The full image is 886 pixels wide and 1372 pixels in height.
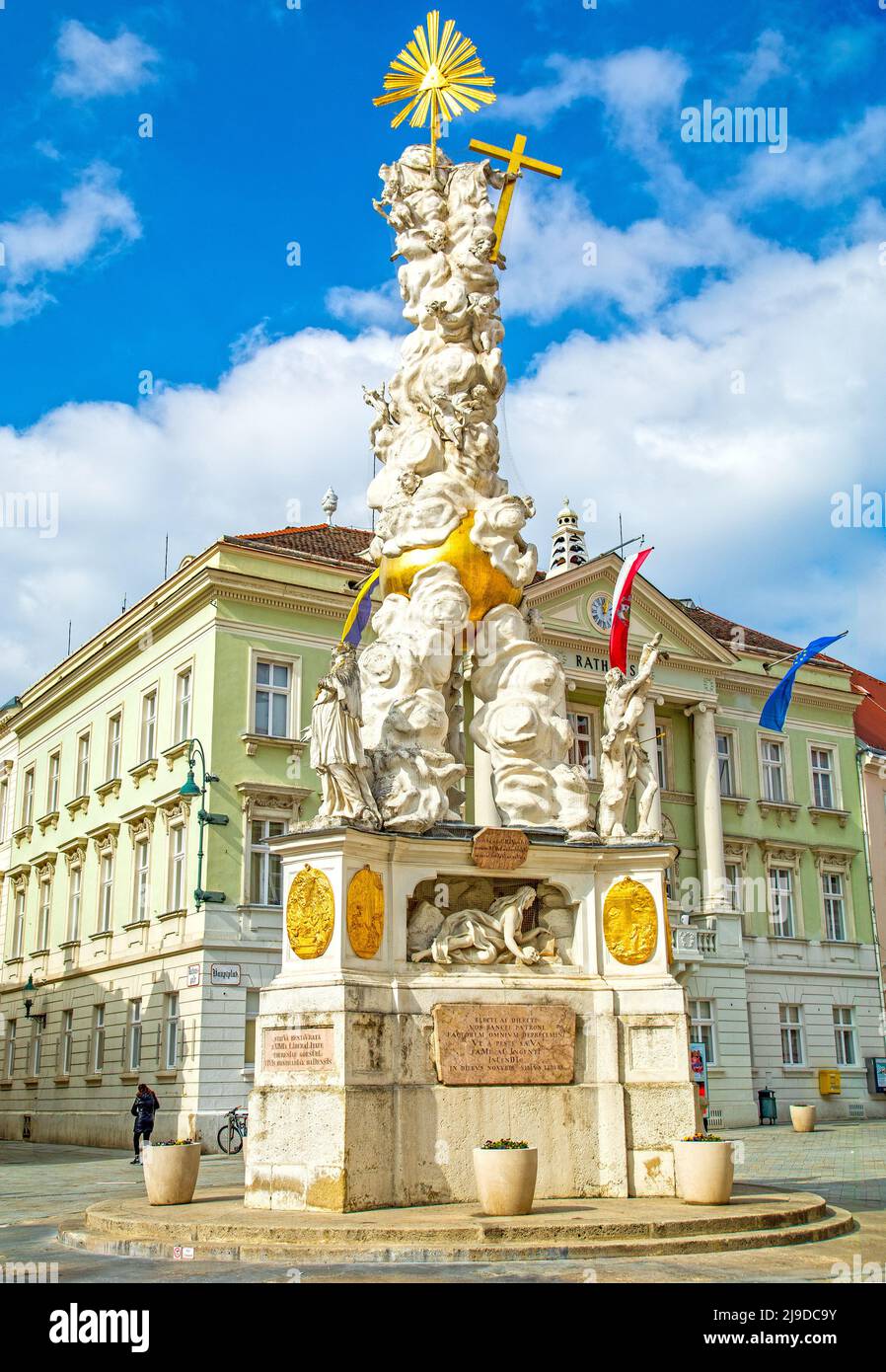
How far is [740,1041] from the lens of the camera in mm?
35062

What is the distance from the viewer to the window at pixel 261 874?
28.7 m

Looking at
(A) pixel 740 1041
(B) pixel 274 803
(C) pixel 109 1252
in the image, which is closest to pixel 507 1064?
(C) pixel 109 1252

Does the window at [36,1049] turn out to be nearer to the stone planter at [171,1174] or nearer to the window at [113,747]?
the window at [113,747]

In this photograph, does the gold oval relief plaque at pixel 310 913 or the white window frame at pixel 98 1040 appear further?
the white window frame at pixel 98 1040

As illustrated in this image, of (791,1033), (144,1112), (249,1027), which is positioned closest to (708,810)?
(791,1033)

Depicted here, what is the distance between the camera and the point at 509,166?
43.9 ft

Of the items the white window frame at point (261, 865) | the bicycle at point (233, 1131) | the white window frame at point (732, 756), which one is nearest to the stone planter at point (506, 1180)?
the bicycle at point (233, 1131)

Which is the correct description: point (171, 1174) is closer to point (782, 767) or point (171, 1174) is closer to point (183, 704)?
point (183, 704)

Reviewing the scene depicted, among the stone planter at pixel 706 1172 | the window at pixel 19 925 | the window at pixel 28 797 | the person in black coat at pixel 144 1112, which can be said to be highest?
the window at pixel 28 797

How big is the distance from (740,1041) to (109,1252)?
28.8 metres

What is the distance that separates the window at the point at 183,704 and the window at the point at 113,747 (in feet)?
11.3

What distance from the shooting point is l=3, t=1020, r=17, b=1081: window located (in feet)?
123
